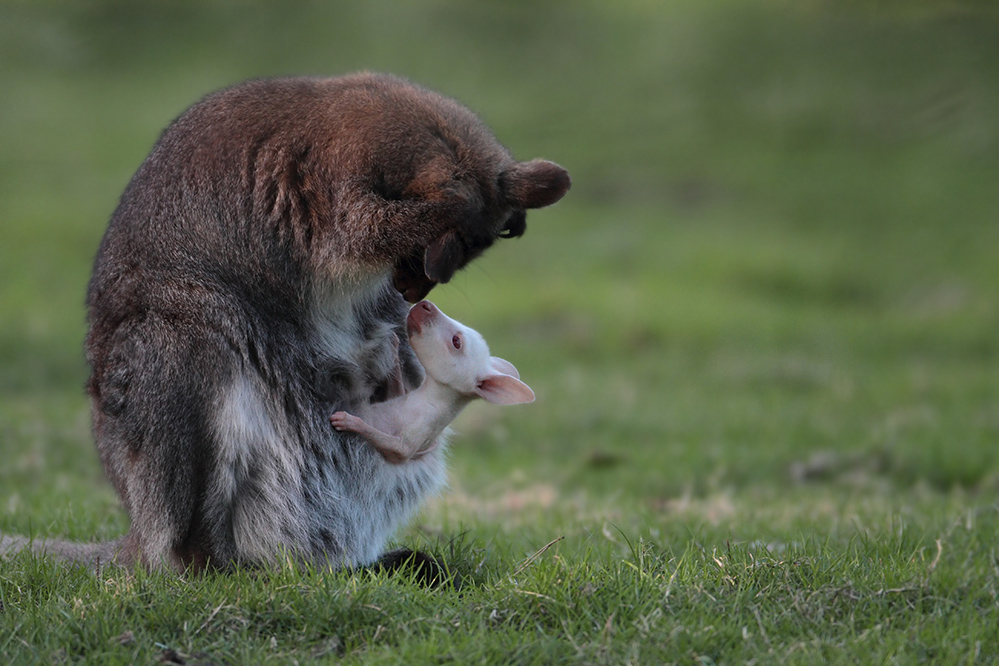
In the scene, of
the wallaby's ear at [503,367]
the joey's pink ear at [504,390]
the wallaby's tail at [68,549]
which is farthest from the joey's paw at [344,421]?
the wallaby's tail at [68,549]

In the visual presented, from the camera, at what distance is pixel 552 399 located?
36.8ft

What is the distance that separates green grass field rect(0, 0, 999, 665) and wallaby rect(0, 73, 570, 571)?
0.43 meters

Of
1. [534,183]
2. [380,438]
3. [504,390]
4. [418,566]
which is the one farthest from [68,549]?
[534,183]

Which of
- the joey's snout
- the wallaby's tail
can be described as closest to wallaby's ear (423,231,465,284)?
the joey's snout

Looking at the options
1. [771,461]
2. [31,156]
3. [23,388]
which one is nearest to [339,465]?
[771,461]

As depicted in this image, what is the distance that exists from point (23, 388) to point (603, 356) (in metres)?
6.46

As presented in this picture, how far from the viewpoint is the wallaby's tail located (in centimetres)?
505

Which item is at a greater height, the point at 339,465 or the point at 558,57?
the point at 558,57

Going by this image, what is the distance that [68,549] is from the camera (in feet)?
17.4

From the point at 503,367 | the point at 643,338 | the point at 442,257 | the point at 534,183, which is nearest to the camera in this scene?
the point at 442,257

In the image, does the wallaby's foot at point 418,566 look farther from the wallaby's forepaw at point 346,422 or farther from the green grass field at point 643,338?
the wallaby's forepaw at point 346,422

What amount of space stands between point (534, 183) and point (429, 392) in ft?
3.65

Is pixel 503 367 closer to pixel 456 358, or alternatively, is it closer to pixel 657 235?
pixel 456 358

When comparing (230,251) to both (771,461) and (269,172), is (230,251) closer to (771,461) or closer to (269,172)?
(269,172)
